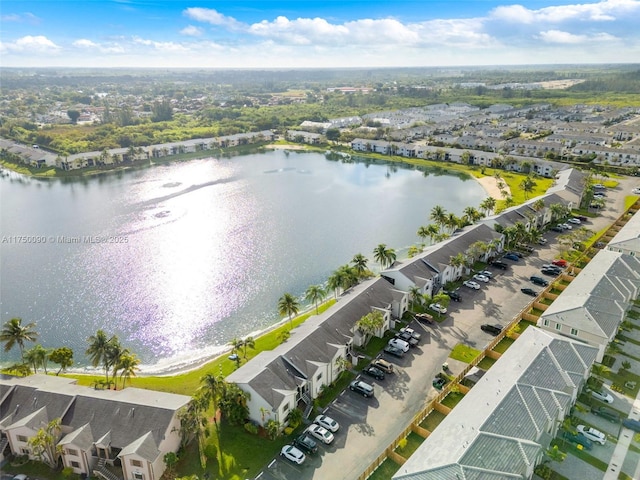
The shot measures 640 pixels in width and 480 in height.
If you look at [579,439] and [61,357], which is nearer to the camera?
[579,439]

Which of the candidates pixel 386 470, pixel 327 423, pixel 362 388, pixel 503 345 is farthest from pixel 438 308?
pixel 386 470

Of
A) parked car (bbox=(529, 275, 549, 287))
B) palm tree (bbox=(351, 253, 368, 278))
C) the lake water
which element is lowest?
the lake water

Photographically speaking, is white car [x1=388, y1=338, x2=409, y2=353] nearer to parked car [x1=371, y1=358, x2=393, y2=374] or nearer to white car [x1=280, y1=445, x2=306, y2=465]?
parked car [x1=371, y1=358, x2=393, y2=374]

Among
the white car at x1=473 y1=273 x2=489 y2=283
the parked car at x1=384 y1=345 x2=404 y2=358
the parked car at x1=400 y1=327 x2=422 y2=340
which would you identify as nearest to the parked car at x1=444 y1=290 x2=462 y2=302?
the white car at x1=473 y1=273 x2=489 y2=283

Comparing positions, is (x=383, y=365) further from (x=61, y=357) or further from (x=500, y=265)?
(x=61, y=357)

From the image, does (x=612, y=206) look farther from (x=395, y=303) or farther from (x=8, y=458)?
(x=8, y=458)

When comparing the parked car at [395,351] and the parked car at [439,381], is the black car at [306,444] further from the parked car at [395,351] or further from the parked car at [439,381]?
the parked car at [395,351]
